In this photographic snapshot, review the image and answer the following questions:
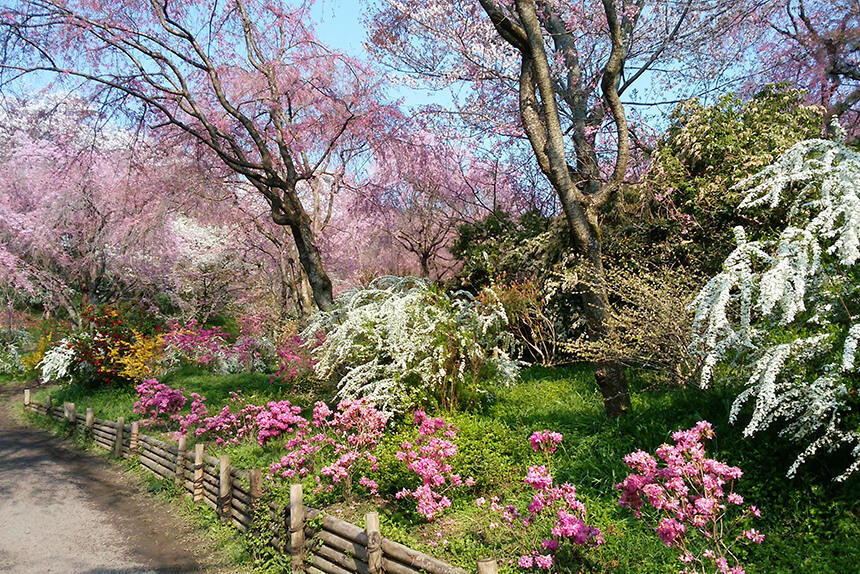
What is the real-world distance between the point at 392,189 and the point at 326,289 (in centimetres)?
590

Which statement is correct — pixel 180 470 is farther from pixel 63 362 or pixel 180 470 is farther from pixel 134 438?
pixel 63 362

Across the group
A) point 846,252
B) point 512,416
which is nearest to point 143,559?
point 512,416

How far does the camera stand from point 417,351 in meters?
7.04

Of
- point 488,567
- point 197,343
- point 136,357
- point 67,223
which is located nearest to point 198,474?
point 488,567

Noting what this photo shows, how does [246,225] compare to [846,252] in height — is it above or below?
above

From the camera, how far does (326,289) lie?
9656mm

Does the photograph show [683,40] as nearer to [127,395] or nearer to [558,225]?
[558,225]

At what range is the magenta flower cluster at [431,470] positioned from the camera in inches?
184

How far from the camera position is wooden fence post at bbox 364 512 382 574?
14.3 ft

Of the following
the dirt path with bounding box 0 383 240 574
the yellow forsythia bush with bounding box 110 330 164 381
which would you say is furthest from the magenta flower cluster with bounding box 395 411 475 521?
the yellow forsythia bush with bounding box 110 330 164 381

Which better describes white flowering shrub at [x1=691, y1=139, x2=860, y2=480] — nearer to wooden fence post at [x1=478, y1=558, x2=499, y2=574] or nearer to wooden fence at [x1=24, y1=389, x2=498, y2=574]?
wooden fence post at [x1=478, y1=558, x2=499, y2=574]

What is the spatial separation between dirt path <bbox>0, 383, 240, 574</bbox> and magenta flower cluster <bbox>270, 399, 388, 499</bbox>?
1127 millimetres

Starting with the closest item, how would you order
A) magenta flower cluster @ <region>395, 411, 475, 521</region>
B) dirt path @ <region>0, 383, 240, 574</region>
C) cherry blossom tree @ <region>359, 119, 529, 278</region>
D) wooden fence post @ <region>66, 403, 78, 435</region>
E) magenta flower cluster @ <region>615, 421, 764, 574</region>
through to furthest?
magenta flower cluster @ <region>615, 421, 764, 574</region>, magenta flower cluster @ <region>395, 411, 475, 521</region>, dirt path @ <region>0, 383, 240, 574</region>, wooden fence post @ <region>66, 403, 78, 435</region>, cherry blossom tree @ <region>359, 119, 529, 278</region>

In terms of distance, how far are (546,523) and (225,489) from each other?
12.9ft
